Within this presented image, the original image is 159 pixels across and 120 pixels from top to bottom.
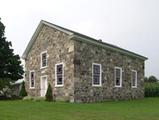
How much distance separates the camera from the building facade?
78.9 feet

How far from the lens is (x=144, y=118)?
14.1 m

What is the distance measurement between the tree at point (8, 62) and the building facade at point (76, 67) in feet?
7.04

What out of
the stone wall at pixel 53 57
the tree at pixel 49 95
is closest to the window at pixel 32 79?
the stone wall at pixel 53 57

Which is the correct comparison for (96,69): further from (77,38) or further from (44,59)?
(44,59)

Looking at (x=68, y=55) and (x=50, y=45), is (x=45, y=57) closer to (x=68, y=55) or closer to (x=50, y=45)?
(x=50, y=45)

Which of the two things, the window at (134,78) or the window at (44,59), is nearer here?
the window at (44,59)

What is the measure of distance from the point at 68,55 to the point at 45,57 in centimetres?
417

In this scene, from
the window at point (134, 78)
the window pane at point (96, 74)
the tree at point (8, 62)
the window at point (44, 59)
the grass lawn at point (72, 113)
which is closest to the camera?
the grass lawn at point (72, 113)

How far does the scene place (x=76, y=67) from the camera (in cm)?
2380

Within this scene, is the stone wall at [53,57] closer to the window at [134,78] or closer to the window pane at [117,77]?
the window pane at [117,77]

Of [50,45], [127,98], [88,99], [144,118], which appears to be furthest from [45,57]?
[144,118]

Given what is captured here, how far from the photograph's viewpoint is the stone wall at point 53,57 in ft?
79.1

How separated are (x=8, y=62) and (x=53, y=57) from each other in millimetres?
8246

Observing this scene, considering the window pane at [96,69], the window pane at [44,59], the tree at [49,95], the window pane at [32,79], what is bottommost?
the tree at [49,95]
